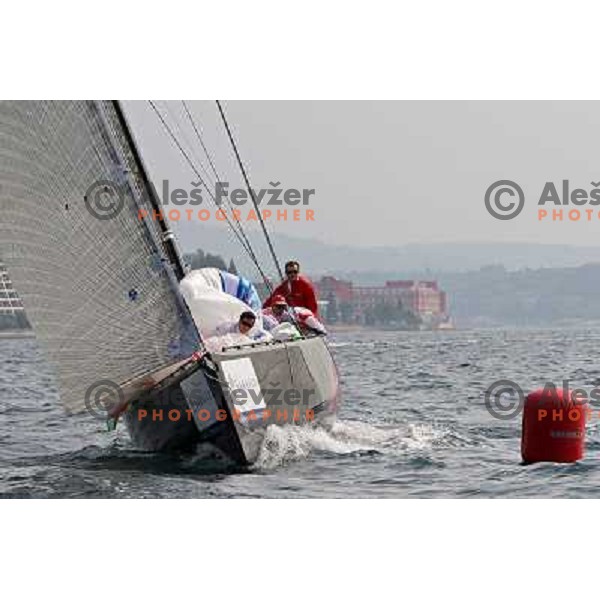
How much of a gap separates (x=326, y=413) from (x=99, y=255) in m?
2.00

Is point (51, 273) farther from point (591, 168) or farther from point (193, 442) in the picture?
point (591, 168)

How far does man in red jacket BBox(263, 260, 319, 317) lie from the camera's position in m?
9.71

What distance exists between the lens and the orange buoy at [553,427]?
301 inches

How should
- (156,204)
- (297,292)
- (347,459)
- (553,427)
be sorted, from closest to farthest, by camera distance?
1. (156,204)
2. (553,427)
3. (347,459)
4. (297,292)

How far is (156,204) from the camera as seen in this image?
7.51m

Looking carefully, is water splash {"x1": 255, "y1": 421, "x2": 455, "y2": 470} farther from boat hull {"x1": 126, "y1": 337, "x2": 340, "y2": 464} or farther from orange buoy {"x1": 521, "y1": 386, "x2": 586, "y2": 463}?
orange buoy {"x1": 521, "y1": 386, "x2": 586, "y2": 463}

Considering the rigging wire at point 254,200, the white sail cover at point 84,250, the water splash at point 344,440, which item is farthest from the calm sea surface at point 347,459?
the rigging wire at point 254,200

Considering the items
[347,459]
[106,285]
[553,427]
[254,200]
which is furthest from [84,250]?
[553,427]

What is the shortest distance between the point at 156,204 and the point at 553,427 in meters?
2.17

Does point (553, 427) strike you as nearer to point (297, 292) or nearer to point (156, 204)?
point (156, 204)

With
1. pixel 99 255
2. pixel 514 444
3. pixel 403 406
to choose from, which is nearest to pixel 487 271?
pixel 403 406

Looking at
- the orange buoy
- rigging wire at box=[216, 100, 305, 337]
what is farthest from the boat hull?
the orange buoy

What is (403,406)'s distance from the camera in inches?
451
